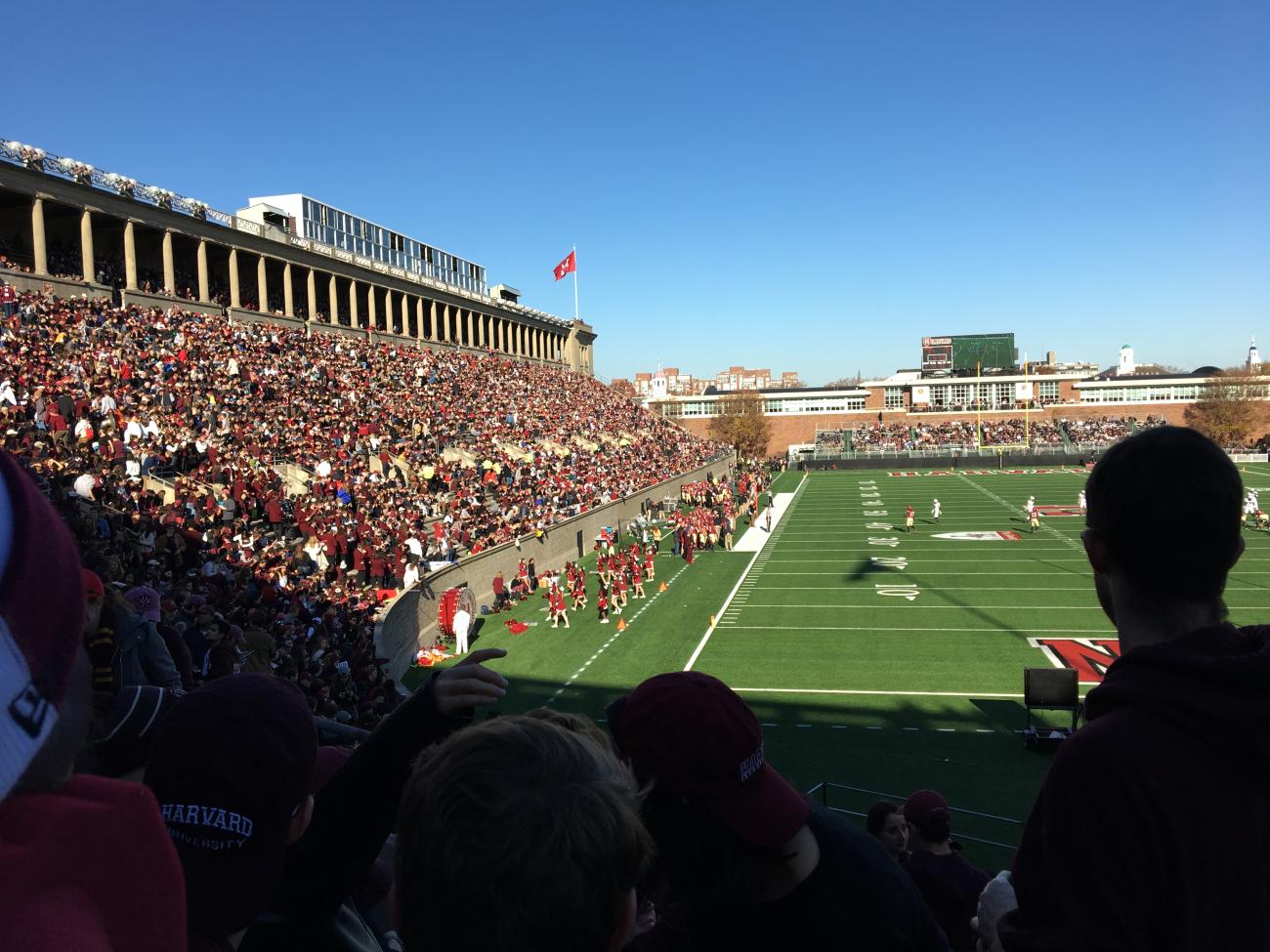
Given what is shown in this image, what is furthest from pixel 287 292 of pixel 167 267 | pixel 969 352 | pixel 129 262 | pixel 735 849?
pixel 969 352

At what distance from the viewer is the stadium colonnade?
1016 inches

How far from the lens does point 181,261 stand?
111 ft

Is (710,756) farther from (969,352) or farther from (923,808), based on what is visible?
(969,352)

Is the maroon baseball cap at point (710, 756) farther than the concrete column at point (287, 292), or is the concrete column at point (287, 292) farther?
the concrete column at point (287, 292)

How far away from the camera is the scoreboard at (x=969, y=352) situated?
86438mm

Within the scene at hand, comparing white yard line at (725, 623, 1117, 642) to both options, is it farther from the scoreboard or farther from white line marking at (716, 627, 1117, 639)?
the scoreboard

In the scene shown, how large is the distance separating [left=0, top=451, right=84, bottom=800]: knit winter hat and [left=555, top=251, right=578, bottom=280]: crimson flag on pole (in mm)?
64556

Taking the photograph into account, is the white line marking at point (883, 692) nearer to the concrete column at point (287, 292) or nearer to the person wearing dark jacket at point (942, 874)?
the person wearing dark jacket at point (942, 874)

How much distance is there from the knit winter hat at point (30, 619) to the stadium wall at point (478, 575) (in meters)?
14.8

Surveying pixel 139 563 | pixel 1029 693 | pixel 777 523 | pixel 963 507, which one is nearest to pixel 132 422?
pixel 139 563

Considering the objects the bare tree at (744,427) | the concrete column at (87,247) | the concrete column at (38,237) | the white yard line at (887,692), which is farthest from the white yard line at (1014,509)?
the concrete column at (38,237)

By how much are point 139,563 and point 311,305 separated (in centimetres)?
2930

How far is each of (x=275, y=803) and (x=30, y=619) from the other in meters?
0.86

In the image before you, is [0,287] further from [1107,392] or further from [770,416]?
[1107,392]
